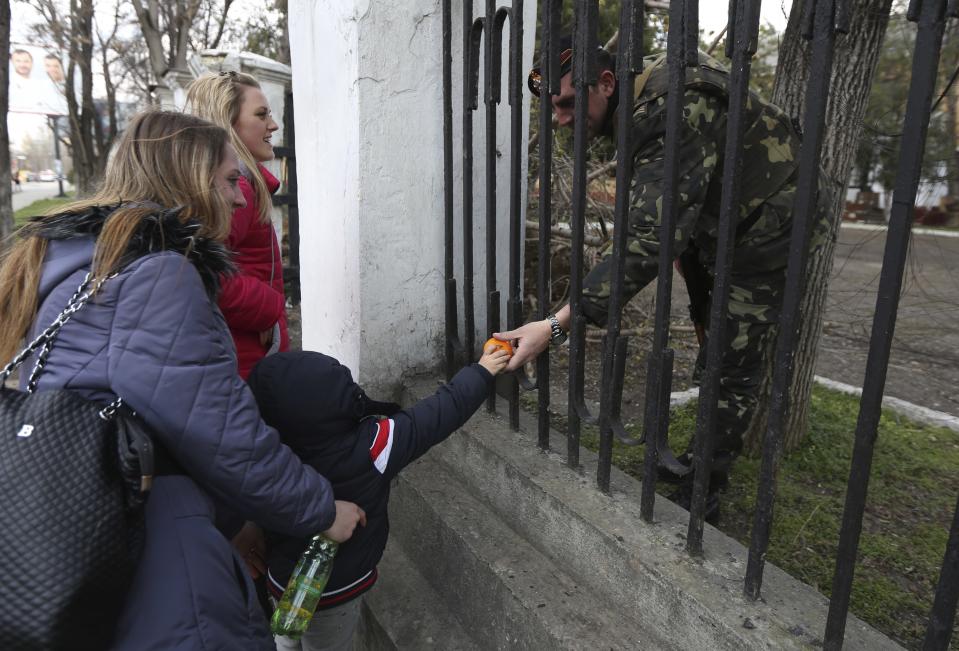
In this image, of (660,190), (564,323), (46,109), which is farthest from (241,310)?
(46,109)

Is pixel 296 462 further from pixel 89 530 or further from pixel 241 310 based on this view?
pixel 241 310

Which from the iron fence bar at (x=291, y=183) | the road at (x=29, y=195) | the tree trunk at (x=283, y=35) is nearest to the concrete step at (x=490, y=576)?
the iron fence bar at (x=291, y=183)

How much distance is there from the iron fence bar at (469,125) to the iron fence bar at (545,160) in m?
0.33

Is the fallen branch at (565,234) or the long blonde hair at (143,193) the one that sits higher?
the long blonde hair at (143,193)

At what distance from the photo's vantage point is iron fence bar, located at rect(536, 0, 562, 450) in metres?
1.86

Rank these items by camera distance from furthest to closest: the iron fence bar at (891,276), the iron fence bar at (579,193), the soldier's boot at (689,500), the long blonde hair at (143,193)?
the soldier's boot at (689,500)
the iron fence bar at (579,193)
the long blonde hair at (143,193)
the iron fence bar at (891,276)

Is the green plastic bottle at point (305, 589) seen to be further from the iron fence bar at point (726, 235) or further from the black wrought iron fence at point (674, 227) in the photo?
the iron fence bar at point (726, 235)

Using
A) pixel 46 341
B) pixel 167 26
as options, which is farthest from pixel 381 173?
pixel 167 26

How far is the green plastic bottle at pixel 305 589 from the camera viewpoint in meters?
1.81

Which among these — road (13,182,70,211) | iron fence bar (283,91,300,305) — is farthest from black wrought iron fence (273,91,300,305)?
road (13,182,70,211)

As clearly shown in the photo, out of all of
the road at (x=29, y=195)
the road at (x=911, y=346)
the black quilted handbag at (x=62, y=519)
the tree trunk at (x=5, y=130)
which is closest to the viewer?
the black quilted handbag at (x=62, y=519)

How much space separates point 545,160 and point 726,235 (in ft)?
2.18

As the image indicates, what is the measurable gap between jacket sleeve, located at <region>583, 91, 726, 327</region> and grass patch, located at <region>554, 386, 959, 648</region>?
0.95 meters

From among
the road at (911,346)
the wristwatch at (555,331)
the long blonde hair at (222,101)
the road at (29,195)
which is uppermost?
the long blonde hair at (222,101)
